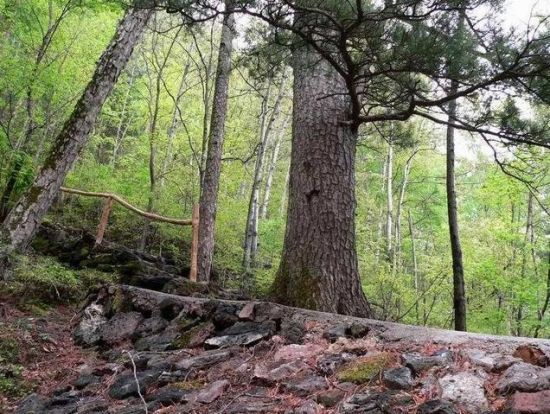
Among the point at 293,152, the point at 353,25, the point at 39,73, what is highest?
the point at 39,73

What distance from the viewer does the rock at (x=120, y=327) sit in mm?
4613

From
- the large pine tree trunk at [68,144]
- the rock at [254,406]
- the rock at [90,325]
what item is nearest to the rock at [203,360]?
the rock at [254,406]

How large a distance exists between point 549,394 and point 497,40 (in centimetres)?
228

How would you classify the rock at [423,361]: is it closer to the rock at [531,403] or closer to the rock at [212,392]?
the rock at [531,403]

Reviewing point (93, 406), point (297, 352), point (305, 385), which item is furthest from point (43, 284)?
point (305, 385)

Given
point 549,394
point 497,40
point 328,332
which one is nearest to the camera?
point 549,394

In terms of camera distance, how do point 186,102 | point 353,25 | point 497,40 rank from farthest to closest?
point 186,102 < point 497,40 < point 353,25

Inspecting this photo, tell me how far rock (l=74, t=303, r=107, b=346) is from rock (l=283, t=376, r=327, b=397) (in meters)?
2.77

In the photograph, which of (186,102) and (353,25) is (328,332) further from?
(186,102)

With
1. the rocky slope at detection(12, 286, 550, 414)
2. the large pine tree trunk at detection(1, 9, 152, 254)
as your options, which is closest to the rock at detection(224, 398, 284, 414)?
the rocky slope at detection(12, 286, 550, 414)

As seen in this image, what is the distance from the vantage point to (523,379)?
2.19 m

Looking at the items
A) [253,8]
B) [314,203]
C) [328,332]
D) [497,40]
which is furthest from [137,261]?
[497,40]

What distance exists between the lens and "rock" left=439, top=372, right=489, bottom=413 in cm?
213

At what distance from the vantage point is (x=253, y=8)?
9.75 feet
